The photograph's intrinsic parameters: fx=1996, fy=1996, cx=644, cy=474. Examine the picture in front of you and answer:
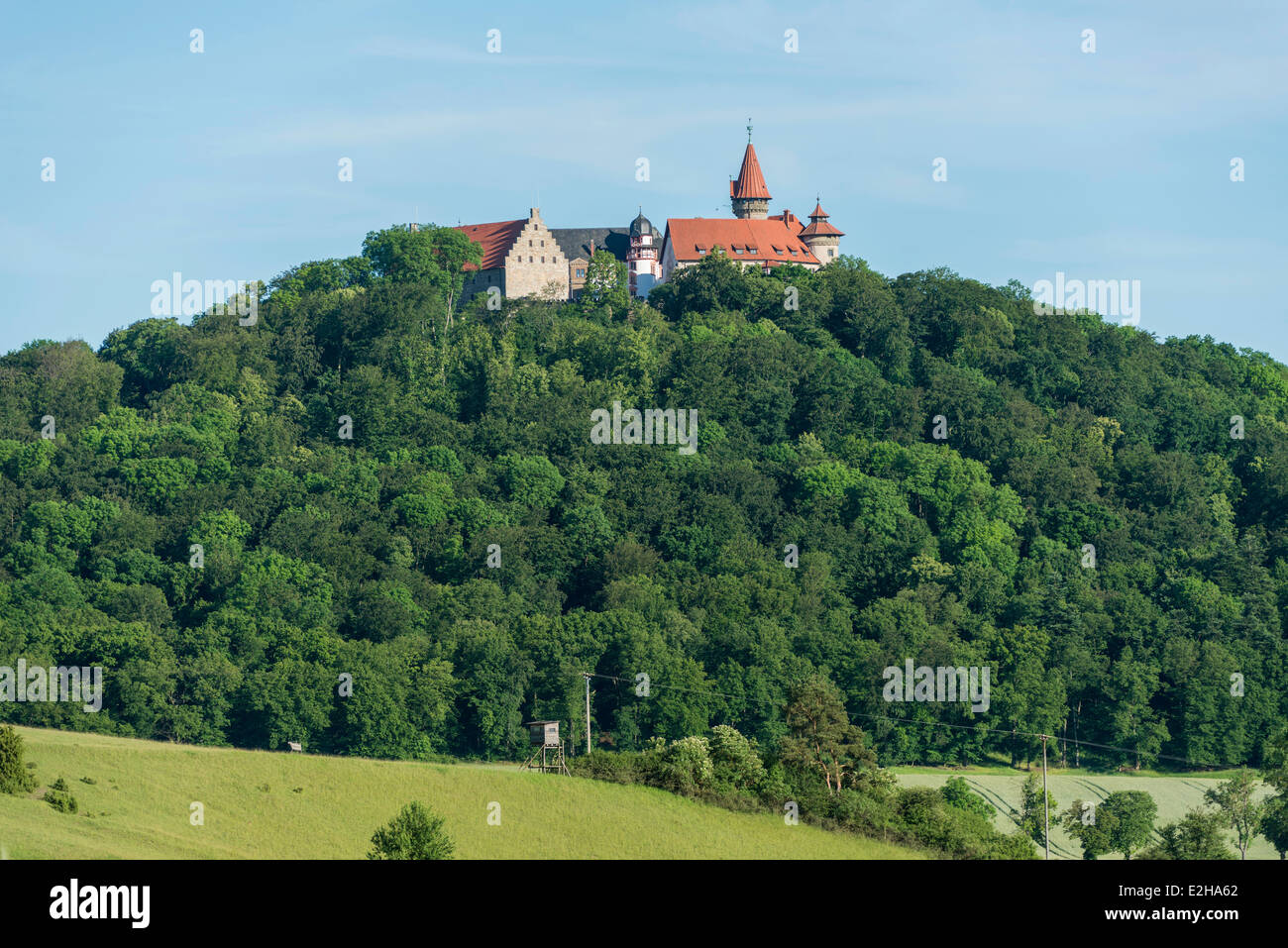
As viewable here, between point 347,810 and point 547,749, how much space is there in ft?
50.0

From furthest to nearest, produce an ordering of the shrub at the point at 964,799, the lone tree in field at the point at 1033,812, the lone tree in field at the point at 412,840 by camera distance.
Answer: the lone tree in field at the point at 1033,812 → the shrub at the point at 964,799 → the lone tree in field at the point at 412,840

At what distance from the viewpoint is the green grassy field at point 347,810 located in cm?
4894

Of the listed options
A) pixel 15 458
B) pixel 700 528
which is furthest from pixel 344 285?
pixel 700 528

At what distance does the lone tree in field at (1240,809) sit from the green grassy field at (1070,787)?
4.22 ft

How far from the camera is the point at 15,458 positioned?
104 m

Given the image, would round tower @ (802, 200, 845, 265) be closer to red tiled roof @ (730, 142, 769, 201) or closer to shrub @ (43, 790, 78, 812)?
red tiled roof @ (730, 142, 769, 201)

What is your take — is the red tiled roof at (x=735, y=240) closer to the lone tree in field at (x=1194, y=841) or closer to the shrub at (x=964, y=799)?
the shrub at (x=964, y=799)

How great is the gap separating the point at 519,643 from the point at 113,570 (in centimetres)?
2114

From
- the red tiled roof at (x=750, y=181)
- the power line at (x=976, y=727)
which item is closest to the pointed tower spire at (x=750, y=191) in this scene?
the red tiled roof at (x=750, y=181)

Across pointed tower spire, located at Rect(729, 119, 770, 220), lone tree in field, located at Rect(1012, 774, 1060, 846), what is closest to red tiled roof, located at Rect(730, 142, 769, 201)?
pointed tower spire, located at Rect(729, 119, 770, 220)

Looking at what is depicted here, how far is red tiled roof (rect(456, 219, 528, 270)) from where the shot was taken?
120 metres

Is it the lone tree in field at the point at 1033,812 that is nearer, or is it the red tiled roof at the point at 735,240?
the lone tree in field at the point at 1033,812

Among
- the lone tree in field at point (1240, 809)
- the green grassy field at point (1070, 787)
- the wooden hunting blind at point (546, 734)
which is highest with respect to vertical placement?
the wooden hunting blind at point (546, 734)
